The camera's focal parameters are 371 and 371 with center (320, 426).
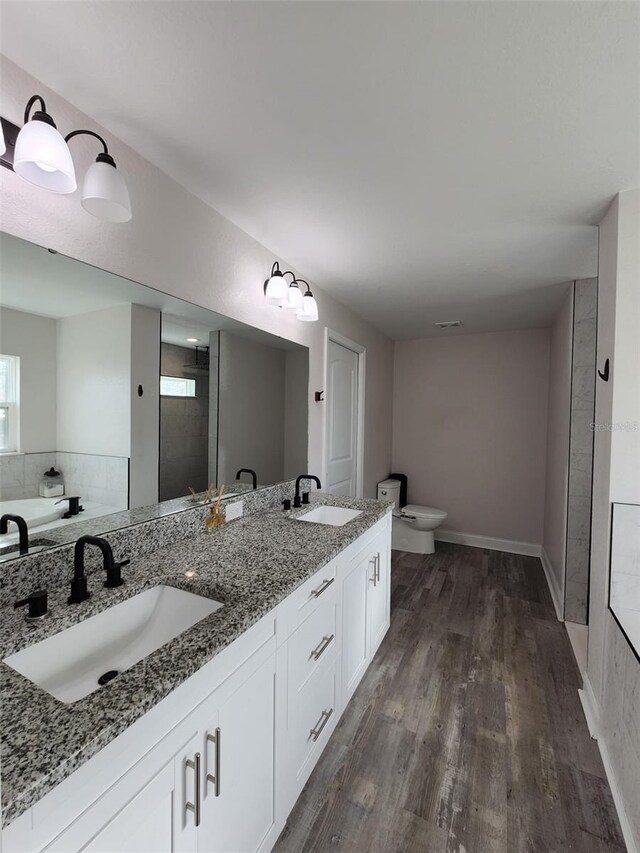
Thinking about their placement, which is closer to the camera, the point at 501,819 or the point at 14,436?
the point at 14,436

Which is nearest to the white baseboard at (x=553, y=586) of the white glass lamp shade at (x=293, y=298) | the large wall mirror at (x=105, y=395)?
the large wall mirror at (x=105, y=395)

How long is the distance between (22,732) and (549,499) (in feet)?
12.9

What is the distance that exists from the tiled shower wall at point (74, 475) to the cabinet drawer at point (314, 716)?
98 cm

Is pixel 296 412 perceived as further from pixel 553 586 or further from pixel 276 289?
pixel 553 586

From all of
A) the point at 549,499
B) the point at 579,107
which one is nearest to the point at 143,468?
the point at 579,107

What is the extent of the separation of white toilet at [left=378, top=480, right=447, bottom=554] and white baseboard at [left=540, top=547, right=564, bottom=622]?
0.97 meters

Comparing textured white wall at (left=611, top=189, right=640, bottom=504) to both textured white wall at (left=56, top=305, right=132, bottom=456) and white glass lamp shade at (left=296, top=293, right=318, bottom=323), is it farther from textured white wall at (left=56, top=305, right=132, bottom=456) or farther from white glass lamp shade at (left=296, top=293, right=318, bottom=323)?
textured white wall at (left=56, top=305, right=132, bottom=456)

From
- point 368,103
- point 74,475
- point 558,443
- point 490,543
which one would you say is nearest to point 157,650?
point 74,475

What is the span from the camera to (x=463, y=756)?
155cm

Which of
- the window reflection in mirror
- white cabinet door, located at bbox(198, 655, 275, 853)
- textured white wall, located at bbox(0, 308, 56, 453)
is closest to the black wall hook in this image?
the window reflection in mirror

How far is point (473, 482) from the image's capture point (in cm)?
414

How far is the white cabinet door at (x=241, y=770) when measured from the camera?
887 millimetres

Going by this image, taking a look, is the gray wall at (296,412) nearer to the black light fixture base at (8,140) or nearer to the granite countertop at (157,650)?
the granite countertop at (157,650)

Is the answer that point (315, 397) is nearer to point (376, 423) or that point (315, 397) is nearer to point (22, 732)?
point (376, 423)
